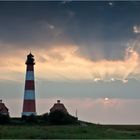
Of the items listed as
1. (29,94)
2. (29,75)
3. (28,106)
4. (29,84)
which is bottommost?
(28,106)

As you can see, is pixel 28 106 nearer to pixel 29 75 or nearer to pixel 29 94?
pixel 29 94

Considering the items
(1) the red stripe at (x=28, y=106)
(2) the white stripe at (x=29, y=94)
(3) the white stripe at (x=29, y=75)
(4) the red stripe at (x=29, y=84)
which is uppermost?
(3) the white stripe at (x=29, y=75)

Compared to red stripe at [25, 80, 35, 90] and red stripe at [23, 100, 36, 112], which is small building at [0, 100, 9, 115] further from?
red stripe at [25, 80, 35, 90]

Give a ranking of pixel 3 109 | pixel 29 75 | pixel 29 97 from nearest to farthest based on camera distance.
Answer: pixel 29 97, pixel 29 75, pixel 3 109

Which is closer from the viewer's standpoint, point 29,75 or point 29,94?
point 29,94

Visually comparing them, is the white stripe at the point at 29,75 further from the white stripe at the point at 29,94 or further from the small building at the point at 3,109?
the small building at the point at 3,109

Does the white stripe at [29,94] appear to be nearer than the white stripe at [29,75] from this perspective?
Yes

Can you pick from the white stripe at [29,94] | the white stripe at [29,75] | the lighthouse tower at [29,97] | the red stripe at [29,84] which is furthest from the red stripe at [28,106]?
the white stripe at [29,75]

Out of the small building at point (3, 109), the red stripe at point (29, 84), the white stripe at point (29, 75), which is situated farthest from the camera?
the small building at point (3, 109)

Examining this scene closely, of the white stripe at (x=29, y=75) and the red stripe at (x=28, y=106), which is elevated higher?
the white stripe at (x=29, y=75)

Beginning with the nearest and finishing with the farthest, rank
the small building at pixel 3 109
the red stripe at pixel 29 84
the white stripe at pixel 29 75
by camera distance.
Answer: the red stripe at pixel 29 84 < the white stripe at pixel 29 75 < the small building at pixel 3 109

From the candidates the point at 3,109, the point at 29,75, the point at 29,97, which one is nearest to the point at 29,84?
the point at 29,75

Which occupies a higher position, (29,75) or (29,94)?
(29,75)

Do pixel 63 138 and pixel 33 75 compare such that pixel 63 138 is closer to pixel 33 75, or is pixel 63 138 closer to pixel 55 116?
pixel 55 116
